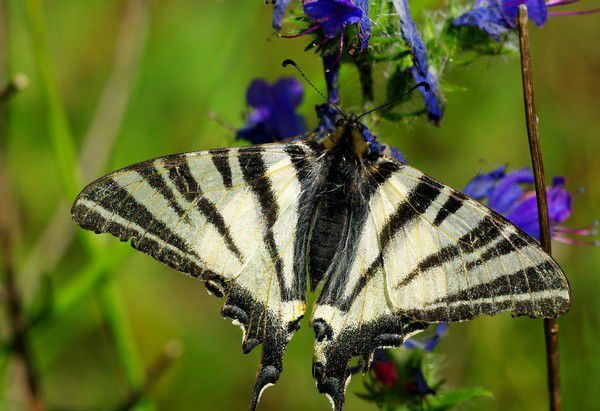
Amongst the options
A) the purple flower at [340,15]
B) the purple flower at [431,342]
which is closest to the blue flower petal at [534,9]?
the purple flower at [340,15]

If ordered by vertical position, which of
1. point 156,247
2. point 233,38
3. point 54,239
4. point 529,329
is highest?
point 233,38

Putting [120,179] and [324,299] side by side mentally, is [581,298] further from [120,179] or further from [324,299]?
[120,179]

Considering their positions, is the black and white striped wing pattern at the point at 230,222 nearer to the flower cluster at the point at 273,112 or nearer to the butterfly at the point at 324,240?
the butterfly at the point at 324,240

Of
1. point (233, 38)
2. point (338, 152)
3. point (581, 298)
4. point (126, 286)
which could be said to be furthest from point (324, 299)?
point (126, 286)

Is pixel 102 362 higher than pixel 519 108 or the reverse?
the reverse

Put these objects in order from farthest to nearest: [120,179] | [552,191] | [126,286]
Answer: [126,286]
[552,191]
[120,179]

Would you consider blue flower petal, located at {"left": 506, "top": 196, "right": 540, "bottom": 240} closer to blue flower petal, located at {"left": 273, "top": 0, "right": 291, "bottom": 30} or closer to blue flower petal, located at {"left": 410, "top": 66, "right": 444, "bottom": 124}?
blue flower petal, located at {"left": 410, "top": 66, "right": 444, "bottom": 124}

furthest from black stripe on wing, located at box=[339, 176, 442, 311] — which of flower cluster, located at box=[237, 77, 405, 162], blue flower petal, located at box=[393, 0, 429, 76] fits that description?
flower cluster, located at box=[237, 77, 405, 162]
